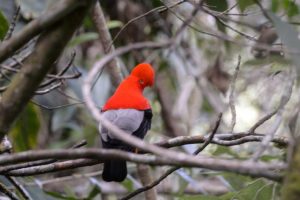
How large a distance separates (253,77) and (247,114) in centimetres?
171

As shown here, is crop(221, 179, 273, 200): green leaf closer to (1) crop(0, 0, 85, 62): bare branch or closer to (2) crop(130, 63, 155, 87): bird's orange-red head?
(2) crop(130, 63, 155, 87): bird's orange-red head

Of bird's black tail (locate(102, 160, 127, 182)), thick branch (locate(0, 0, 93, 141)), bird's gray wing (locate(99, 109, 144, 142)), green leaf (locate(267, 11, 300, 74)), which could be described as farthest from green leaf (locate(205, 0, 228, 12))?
thick branch (locate(0, 0, 93, 141))

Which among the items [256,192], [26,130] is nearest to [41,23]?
[256,192]

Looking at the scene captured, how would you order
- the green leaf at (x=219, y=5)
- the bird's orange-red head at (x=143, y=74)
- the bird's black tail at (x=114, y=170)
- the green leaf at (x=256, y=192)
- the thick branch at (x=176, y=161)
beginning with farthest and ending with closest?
the bird's orange-red head at (x=143, y=74), the green leaf at (x=219, y=5), the bird's black tail at (x=114, y=170), the green leaf at (x=256, y=192), the thick branch at (x=176, y=161)

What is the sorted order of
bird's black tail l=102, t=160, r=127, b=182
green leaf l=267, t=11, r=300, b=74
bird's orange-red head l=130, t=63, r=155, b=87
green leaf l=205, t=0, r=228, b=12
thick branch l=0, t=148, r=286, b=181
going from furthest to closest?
bird's orange-red head l=130, t=63, r=155, b=87
green leaf l=205, t=0, r=228, b=12
bird's black tail l=102, t=160, r=127, b=182
green leaf l=267, t=11, r=300, b=74
thick branch l=0, t=148, r=286, b=181

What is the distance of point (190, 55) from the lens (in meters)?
6.34

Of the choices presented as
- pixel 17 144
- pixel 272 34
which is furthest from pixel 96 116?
pixel 272 34

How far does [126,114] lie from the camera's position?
10.2 ft

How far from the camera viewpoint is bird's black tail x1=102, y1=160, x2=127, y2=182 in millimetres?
2977

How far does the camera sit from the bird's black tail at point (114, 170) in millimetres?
2977

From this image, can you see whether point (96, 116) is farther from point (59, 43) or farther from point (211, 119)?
point (211, 119)

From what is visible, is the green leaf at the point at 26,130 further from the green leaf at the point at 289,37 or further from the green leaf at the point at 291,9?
the green leaf at the point at 289,37

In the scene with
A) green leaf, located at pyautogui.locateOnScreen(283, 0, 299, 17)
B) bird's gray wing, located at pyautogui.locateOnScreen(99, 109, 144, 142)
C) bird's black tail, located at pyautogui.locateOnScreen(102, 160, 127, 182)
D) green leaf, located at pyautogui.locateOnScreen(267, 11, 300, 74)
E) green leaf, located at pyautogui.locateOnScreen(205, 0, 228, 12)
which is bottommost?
bird's black tail, located at pyautogui.locateOnScreen(102, 160, 127, 182)

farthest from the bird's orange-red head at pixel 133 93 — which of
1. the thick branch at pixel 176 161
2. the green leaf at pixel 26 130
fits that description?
the thick branch at pixel 176 161
